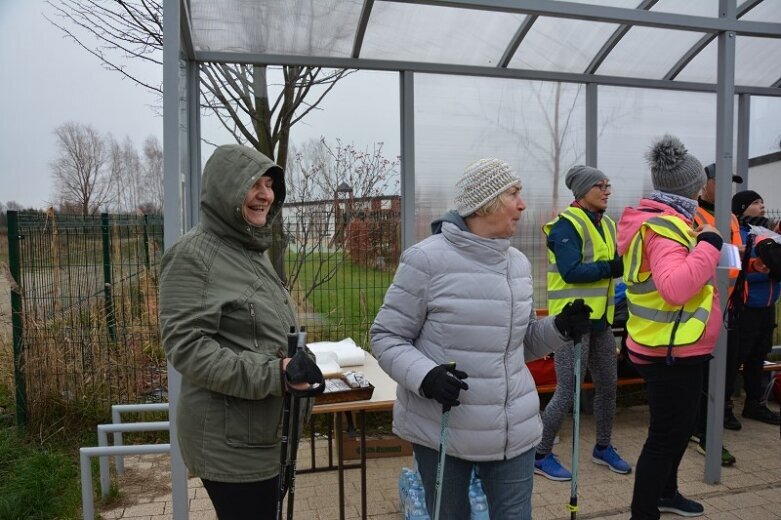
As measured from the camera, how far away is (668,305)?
278 centimetres

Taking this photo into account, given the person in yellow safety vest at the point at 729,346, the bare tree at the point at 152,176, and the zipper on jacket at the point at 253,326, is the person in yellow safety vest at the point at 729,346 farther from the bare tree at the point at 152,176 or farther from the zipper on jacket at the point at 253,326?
the bare tree at the point at 152,176

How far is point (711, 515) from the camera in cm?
344

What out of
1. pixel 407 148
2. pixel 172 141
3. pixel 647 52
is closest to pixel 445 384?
pixel 172 141

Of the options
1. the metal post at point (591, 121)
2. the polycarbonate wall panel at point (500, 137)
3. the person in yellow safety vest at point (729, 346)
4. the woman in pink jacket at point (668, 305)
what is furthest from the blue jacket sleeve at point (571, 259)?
the metal post at point (591, 121)

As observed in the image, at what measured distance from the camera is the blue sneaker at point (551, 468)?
3978mm

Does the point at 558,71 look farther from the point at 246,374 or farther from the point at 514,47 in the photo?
the point at 246,374

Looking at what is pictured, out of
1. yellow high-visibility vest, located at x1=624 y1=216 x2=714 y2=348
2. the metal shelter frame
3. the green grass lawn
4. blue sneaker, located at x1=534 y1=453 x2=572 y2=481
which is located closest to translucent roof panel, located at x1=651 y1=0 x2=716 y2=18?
the metal shelter frame

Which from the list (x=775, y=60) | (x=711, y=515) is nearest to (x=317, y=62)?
(x=711, y=515)

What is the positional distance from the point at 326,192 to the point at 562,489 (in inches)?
104

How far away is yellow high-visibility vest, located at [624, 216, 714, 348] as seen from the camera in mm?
2736

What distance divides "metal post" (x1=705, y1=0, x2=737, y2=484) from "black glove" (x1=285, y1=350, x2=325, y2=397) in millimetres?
2887

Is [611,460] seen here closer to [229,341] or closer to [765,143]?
[229,341]

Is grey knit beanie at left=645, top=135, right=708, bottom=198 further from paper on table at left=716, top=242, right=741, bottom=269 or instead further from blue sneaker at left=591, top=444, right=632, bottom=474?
blue sneaker at left=591, top=444, right=632, bottom=474

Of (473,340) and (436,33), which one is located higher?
(436,33)
